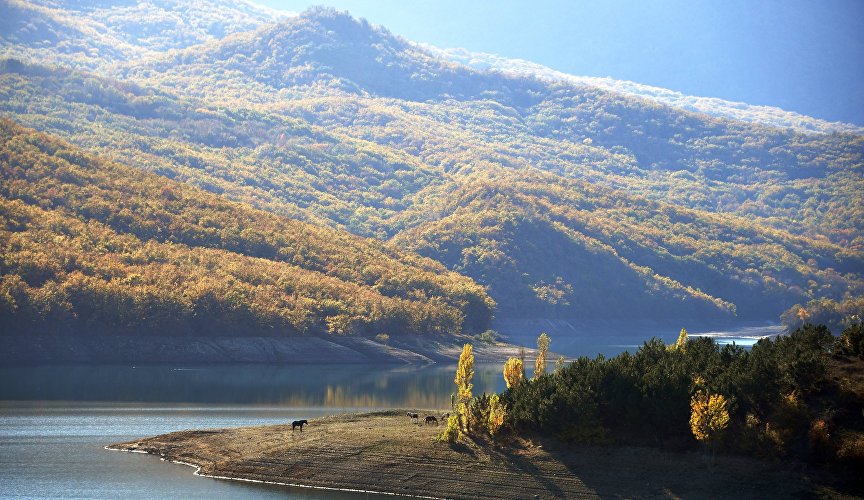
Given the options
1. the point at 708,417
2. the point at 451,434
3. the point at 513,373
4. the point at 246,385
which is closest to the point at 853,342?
the point at 708,417

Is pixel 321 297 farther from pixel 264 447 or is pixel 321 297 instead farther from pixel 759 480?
pixel 759 480

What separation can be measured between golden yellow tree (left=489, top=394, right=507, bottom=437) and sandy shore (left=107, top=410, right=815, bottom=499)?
102 cm

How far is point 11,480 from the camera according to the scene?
68125 mm

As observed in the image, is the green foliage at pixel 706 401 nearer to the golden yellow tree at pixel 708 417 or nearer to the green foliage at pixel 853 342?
the golden yellow tree at pixel 708 417

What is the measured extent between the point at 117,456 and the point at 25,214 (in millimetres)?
104608

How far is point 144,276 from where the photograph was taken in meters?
168

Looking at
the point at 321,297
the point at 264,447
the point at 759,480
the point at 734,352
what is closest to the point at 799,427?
the point at 759,480

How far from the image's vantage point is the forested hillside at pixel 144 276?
15600cm

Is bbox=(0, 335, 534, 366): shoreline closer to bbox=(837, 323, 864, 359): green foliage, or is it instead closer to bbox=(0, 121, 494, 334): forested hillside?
bbox=(0, 121, 494, 334): forested hillside

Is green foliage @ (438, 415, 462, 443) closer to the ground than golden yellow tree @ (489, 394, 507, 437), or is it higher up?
closer to the ground

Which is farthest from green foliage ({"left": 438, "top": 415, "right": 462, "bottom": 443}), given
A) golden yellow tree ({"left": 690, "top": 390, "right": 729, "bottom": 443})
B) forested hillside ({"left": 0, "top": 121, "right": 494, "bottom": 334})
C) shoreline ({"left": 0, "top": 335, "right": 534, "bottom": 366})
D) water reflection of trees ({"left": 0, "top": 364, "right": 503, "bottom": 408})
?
forested hillside ({"left": 0, "top": 121, "right": 494, "bottom": 334})

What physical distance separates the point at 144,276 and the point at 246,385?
46.3 meters

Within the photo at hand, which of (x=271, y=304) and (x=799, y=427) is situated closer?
(x=799, y=427)

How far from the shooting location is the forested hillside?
156 meters
